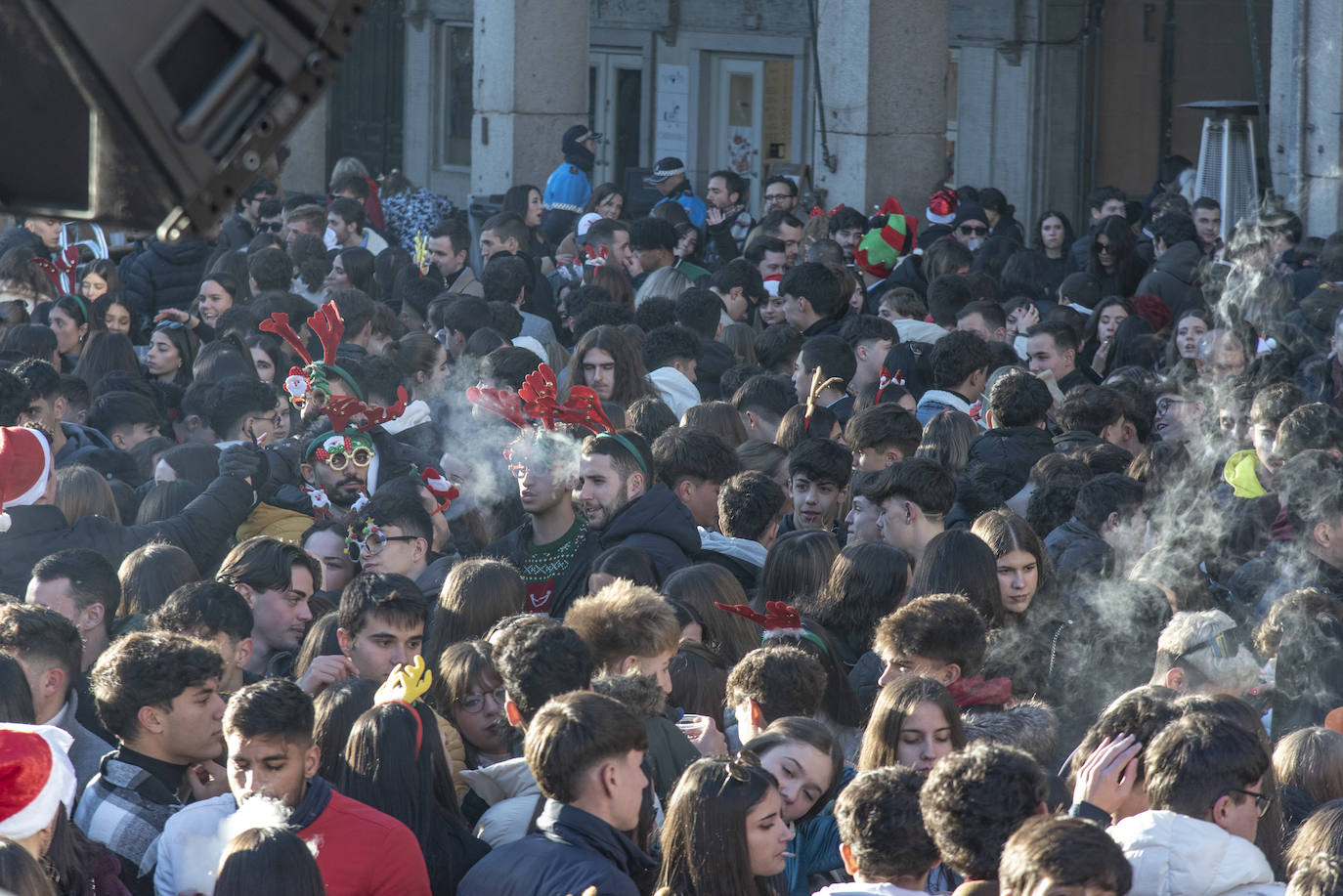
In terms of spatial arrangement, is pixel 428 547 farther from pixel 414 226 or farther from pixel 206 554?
pixel 414 226

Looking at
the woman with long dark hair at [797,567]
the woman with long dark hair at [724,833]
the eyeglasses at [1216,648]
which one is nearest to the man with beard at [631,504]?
the woman with long dark hair at [797,567]

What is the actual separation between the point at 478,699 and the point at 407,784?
664mm

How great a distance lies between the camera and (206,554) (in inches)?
237

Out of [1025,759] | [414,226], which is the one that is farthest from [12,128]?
[414,226]

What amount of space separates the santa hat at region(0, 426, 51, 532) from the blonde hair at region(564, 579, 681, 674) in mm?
2337

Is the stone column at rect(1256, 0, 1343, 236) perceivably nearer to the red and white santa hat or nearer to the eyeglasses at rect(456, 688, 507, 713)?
the eyeglasses at rect(456, 688, 507, 713)

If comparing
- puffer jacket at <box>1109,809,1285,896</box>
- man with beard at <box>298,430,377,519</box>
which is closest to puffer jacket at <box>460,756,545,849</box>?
puffer jacket at <box>1109,809,1285,896</box>

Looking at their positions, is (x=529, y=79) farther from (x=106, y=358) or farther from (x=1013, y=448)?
(x=1013, y=448)

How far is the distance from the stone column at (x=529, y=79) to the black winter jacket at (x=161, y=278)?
5545mm

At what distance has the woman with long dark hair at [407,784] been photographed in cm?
370

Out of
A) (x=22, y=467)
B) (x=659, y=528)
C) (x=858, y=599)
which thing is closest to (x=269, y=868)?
(x=858, y=599)

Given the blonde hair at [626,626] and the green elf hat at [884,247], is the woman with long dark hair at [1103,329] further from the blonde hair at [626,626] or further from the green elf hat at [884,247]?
the blonde hair at [626,626]

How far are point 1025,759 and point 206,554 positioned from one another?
360 centimetres

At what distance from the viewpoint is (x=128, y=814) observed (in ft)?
12.4
